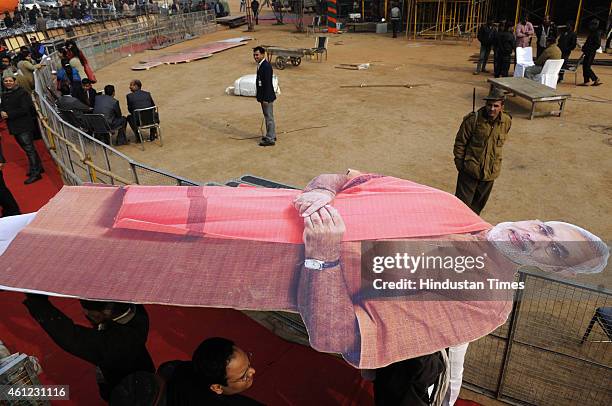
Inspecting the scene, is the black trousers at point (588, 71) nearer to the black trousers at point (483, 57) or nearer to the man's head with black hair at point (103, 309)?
the black trousers at point (483, 57)

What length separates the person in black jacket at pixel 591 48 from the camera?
12.4 m

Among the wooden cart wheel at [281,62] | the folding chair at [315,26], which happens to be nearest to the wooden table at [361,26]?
the folding chair at [315,26]

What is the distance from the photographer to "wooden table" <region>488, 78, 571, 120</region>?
10.1 meters

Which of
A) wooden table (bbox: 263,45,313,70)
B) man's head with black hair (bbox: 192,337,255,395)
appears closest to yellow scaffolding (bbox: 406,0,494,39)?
wooden table (bbox: 263,45,313,70)

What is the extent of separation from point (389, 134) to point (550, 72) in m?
5.44

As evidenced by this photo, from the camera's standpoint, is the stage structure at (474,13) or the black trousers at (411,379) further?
the stage structure at (474,13)

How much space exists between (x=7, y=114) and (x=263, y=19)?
29899 mm

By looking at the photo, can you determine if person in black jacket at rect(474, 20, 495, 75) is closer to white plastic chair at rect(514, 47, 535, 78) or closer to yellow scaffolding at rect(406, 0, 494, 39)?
white plastic chair at rect(514, 47, 535, 78)

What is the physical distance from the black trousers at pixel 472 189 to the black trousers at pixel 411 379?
3.52 m

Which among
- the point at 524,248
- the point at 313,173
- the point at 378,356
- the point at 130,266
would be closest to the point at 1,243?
the point at 130,266

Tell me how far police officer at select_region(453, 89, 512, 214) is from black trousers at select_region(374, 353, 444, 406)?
346cm

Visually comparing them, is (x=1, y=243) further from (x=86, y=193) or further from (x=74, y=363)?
(x=74, y=363)

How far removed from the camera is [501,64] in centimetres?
1374

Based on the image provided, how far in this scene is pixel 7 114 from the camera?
7992 millimetres
